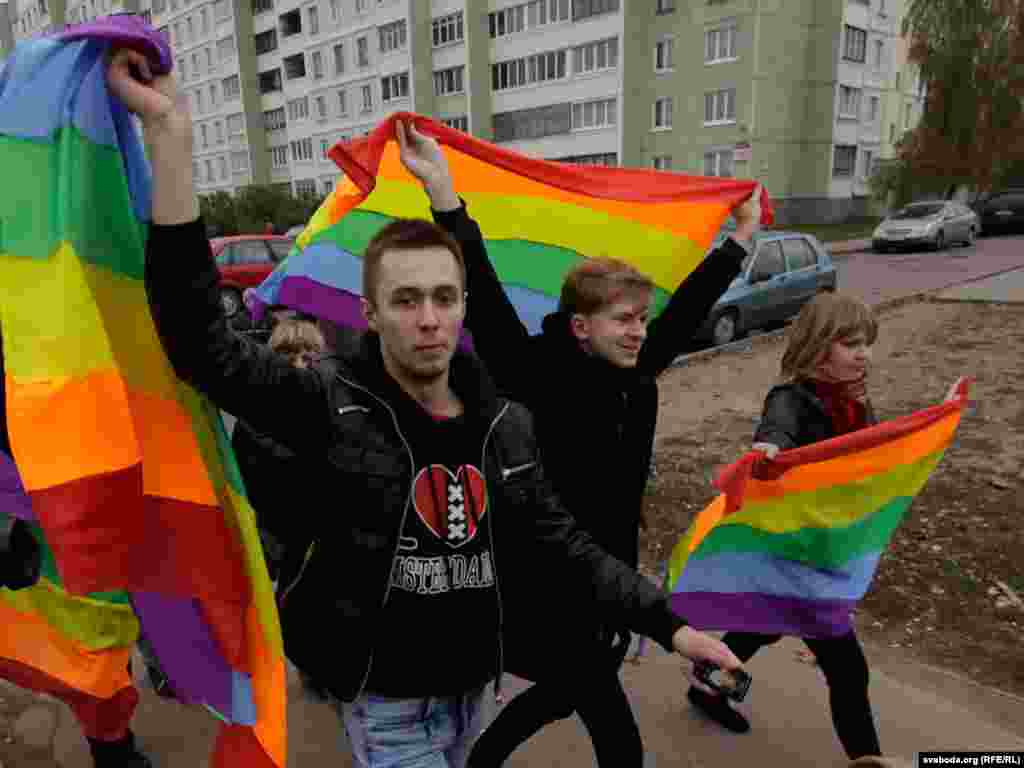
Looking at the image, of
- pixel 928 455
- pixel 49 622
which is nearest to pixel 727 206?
pixel 928 455

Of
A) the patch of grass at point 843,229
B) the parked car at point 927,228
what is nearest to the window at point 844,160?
the patch of grass at point 843,229

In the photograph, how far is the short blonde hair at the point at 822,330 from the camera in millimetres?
2492

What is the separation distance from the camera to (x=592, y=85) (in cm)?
3781

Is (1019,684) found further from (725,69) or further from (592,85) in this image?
(592,85)

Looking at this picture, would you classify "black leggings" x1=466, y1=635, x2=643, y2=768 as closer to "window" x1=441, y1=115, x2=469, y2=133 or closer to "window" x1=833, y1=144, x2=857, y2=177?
"window" x1=833, y1=144, x2=857, y2=177

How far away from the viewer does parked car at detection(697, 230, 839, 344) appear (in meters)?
10.3

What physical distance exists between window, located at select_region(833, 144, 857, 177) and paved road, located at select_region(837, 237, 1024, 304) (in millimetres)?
13448

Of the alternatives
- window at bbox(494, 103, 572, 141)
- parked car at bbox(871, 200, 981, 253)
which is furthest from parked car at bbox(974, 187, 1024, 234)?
window at bbox(494, 103, 572, 141)

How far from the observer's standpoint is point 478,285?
2.25m

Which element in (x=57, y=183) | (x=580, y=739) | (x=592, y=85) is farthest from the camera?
(x=592, y=85)

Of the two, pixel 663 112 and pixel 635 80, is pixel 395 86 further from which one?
pixel 663 112

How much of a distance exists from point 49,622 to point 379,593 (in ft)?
4.29

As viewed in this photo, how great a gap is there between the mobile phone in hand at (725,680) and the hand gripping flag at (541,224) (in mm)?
1954

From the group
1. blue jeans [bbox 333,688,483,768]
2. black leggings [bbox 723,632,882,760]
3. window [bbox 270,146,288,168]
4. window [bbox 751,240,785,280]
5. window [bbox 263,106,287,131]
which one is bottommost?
black leggings [bbox 723,632,882,760]
